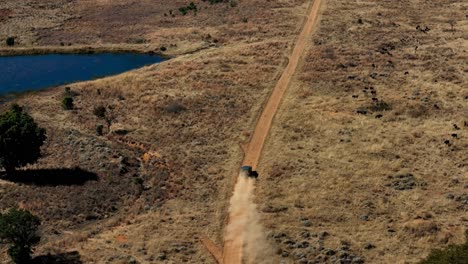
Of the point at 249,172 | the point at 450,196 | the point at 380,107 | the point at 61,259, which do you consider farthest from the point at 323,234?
the point at 380,107

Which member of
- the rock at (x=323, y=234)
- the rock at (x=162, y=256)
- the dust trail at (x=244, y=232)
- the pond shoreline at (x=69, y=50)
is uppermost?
the pond shoreline at (x=69, y=50)

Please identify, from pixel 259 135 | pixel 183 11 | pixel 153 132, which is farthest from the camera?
pixel 183 11

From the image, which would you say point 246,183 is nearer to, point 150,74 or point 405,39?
point 150,74

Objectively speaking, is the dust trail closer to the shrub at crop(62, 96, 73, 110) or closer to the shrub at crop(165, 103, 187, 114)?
the shrub at crop(165, 103, 187, 114)

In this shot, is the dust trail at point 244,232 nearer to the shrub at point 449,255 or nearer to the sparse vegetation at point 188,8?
the shrub at point 449,255

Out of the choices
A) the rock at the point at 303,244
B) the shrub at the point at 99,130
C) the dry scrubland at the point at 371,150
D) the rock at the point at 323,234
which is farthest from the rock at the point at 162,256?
the shrub at the point at 99,130

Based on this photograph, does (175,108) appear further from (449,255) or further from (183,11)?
(183,11)

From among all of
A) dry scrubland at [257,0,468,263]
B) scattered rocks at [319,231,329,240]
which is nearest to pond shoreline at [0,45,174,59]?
dry scrubland at [257,0,468,263]
